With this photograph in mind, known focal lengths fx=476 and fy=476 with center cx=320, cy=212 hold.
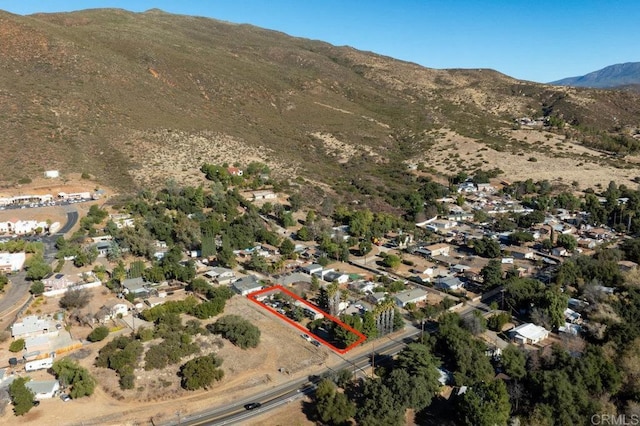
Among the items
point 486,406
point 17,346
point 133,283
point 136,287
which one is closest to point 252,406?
point 486,406

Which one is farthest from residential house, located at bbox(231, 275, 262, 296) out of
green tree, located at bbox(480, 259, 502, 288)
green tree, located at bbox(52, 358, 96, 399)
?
green tree, located at bbox(480, 259, 502, 288)

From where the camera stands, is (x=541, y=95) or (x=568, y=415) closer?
(x=568, y=415)

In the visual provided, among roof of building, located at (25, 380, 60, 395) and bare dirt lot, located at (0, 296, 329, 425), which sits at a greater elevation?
roof of building, located at (25, 380, 60, 395)

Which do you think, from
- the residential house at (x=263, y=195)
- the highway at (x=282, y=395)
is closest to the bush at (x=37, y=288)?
the highway at (x=282, y=395)

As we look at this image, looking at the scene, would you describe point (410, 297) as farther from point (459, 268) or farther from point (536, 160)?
point (536, 160)

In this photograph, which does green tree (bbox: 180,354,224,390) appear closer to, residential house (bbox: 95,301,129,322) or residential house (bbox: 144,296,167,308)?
residential house (bbox: 95,301,129,322)

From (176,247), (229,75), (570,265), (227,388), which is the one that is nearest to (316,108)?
(229,75)

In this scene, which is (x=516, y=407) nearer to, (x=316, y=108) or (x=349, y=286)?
(x=349, y=286)
